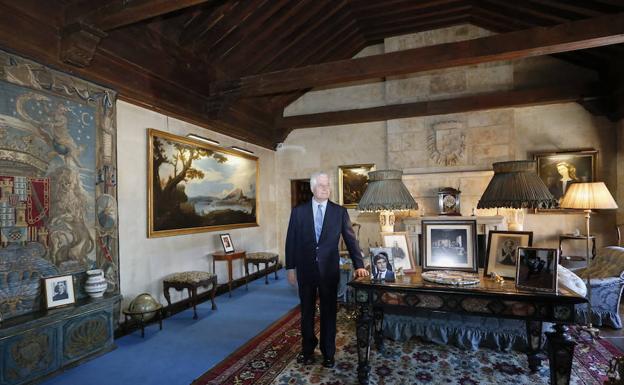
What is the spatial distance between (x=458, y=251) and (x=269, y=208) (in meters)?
6.89

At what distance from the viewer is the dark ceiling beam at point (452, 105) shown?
24.0ft

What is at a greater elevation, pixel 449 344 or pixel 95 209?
pixel 95 209

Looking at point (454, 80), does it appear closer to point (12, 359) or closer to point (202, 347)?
point (202, 347)

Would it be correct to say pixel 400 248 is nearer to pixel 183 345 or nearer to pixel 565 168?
pixel 183 345

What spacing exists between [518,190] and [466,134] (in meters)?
6.39

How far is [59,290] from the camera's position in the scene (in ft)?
12.2

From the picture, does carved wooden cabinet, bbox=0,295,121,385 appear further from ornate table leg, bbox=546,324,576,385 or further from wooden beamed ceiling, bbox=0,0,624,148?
ornate table leg, bbox=546,324,576,385

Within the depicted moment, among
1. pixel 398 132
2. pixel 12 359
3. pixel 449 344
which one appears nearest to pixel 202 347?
pixel 12 359

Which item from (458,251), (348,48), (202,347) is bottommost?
(202,347)

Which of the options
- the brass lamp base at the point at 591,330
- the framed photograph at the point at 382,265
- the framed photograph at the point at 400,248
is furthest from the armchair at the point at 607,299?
the framed photograph at the point at 382,265

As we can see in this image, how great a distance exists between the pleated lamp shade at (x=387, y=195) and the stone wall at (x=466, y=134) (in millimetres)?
5898

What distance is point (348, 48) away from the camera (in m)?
8.73

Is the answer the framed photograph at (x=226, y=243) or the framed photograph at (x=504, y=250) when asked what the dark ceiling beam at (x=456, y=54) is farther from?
the framed photograph at (x=504, y=250)

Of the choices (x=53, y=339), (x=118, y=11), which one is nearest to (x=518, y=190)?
(x=118, y=11)
